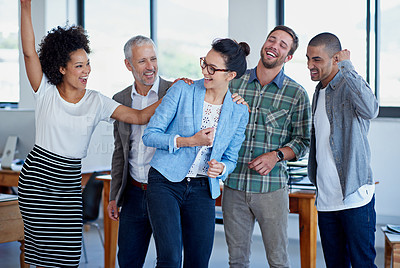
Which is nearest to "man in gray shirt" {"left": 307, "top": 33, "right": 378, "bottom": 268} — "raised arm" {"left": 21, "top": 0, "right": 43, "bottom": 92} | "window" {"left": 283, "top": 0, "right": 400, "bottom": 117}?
"raised arm" {"left": 21, "top": 0, "right": 43, "bottom": 92}

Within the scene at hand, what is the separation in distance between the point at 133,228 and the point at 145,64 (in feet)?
2.78

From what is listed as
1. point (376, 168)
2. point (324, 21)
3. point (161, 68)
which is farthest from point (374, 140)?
point (161, 68)

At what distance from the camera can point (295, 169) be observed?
3.42 meters

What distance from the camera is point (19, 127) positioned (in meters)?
4.76

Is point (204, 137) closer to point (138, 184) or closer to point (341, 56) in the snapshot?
point (138, 184)

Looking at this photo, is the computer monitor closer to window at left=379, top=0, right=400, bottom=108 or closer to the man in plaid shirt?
the man in plaid shirt

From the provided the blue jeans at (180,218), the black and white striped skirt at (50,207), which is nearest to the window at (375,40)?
the blue jeans at (180,218)

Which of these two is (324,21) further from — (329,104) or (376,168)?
(329,104)

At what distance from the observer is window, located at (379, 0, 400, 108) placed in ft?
15.6

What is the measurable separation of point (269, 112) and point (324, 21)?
8.69 ft

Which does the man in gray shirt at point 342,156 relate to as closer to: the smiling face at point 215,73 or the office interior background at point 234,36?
the smiling face at point 215,73

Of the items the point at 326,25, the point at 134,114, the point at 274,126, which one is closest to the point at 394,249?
the point at 274,126

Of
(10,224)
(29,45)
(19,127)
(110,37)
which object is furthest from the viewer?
(110,37)

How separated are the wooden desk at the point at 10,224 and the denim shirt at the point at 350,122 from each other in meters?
2.18
